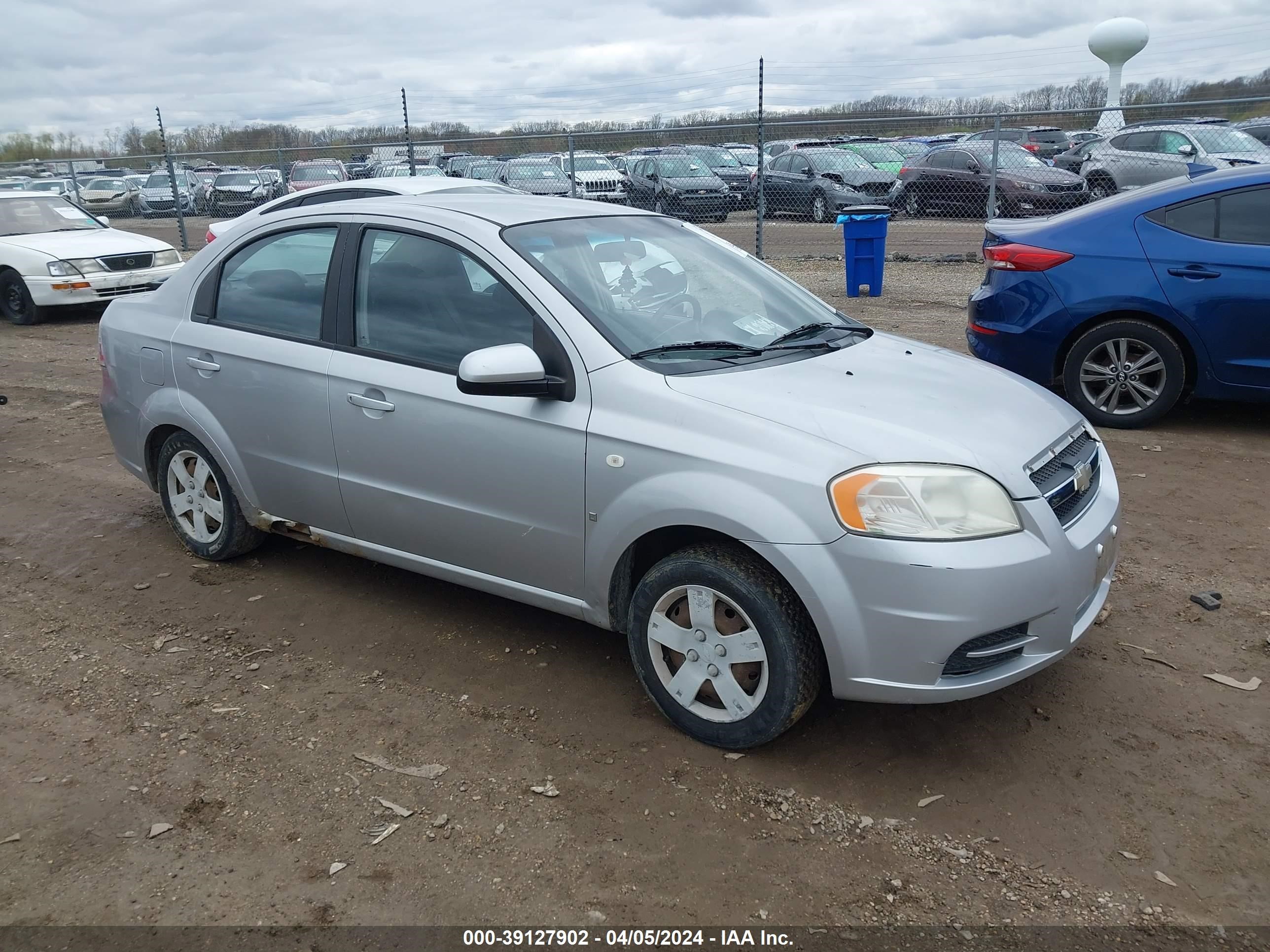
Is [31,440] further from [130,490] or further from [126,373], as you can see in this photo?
[126,373]

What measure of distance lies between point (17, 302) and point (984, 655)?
13.3 meters

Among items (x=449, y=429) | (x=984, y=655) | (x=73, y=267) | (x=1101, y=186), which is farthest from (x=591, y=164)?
(x=984, y=655)

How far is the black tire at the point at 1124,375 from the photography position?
6406mm

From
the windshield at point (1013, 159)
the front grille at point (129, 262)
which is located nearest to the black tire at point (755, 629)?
the front grille at point (129, 262)

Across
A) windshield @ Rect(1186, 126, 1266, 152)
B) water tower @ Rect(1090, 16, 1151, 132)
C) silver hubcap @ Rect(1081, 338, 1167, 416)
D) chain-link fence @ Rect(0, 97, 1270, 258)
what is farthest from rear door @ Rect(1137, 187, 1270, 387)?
water tower @ Rect(1090, 16, 1151, 132)

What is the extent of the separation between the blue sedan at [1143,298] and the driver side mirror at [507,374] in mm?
4433

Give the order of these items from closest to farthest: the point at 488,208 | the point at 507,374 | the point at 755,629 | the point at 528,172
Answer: the point at 755,629 < the point at 507,374 < the point at 488,208 < the point at 528,172

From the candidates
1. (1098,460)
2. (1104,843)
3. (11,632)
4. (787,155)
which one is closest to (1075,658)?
(1098,460)

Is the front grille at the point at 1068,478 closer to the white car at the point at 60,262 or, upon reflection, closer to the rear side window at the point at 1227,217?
the rear side window at the point at 1227,217

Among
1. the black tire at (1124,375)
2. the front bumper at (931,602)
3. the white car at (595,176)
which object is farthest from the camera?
the white car at (595,176)

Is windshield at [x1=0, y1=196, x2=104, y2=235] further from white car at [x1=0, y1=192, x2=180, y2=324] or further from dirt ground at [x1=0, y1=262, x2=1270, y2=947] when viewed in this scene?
dirt ground at [x1=0, y1=262, x2=1270, y2=947]

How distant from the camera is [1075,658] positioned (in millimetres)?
3896

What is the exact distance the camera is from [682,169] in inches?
773

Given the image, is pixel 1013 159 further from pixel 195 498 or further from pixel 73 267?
pixel 195 498
